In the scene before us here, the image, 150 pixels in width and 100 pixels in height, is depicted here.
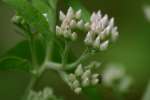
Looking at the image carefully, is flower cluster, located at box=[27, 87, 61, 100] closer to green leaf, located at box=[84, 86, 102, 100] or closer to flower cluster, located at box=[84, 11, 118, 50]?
green leaf, located at box=[84, 86, 102, 100]

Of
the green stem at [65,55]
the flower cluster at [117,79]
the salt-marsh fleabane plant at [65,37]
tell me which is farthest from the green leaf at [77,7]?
the flower cluster at [117,79]

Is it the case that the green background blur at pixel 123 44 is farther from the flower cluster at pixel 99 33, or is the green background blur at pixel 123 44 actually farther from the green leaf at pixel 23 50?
the flower cluster at pixel 99 33

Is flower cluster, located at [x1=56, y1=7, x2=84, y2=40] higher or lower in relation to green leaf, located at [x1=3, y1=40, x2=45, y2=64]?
higher

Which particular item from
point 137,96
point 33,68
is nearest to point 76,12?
point 33,68

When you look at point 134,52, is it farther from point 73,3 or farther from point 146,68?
point 73,3

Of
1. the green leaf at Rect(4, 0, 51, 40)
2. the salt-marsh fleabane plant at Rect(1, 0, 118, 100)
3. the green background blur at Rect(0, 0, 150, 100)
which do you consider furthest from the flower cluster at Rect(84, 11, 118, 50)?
the green background blur at Rect(0, 0, 150, 100)

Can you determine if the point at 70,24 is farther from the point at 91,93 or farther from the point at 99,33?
the point at 91,93
